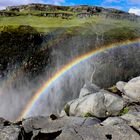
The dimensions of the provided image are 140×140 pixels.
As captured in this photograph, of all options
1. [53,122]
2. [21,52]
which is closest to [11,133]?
[53,122]

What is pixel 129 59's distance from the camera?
31.9 metres

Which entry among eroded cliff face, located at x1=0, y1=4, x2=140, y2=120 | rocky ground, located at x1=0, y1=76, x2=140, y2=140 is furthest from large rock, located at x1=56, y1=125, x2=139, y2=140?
eroded cliff face, located at x1=0, y1=4, x2=140, y2=120

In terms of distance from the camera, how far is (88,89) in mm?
27438

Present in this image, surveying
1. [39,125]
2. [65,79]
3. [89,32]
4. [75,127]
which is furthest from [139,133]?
[89,32]

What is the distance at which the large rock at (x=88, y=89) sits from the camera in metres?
26.9

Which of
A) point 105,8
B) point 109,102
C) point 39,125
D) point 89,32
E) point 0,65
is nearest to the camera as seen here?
point 39,125

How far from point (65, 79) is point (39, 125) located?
33.7 ft

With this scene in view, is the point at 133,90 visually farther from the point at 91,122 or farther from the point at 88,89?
the point at 91,122

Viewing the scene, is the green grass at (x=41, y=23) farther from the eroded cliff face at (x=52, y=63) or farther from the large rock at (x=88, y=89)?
the large rock at (x=88, y=89)

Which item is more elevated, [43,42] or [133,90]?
[43,42]

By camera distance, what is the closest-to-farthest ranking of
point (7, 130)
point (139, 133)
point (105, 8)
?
1. point (7, 130)
2. point (139, 133)
3. point (105, 8)

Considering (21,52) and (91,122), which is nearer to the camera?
(91,122)

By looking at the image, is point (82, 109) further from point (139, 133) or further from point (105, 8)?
point (105, 8)

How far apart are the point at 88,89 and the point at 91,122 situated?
7734 mm
